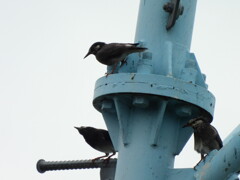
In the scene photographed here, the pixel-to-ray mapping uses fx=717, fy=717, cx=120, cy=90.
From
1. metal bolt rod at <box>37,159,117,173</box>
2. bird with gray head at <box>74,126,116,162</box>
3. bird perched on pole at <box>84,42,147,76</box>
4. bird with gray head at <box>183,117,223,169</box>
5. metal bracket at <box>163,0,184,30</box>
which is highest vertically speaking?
metal bracket at <box>163,0,184,30</box>

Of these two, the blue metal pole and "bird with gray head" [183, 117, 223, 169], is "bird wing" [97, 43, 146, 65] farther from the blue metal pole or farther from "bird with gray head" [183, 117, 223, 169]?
"bird with gray head" [183, 117, 223, 169]

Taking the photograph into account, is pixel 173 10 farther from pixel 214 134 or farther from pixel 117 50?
pixel 214 134

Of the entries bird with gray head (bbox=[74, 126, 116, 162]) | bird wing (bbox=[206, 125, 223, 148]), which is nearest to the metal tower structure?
bird wing (bbox=[206, 125, 223, 148])

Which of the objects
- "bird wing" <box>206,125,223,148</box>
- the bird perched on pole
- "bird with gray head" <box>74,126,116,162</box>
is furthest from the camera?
"bird with gray head" <box>74,126,116,162</box>

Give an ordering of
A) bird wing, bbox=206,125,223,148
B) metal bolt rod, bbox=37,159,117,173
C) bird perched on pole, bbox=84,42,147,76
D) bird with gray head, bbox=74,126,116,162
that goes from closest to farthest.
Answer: metal bolt rod, bbox=37,159,117,173
bird perched on pole, bbox=84,42,147,76
bird wing, bbox=206,125,223,148
bird with gray head, bbox=74,126,116,162

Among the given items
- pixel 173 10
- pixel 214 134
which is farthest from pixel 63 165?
pixel 173 10

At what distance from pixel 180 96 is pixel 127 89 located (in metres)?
0.47

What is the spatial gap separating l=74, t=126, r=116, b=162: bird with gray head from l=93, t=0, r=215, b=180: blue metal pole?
1.84 m

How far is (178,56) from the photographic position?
22.4 ft

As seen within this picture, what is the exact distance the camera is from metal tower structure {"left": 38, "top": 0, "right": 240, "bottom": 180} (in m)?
6.25

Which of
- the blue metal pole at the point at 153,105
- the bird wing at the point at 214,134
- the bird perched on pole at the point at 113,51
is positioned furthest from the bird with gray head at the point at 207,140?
the bird perched on pole at the point at 113,51

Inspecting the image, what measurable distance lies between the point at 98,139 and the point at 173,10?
256cm

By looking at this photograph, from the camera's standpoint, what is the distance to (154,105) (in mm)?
6387

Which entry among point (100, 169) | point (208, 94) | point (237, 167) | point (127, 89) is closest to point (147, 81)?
point (127, 89)
